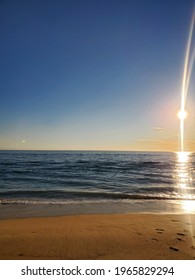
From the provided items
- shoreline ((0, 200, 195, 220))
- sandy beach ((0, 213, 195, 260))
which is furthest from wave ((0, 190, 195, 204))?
sandy beach ((0, 213, 195, 260))

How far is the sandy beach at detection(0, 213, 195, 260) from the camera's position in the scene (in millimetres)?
5047

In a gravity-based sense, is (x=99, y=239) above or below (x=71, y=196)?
above

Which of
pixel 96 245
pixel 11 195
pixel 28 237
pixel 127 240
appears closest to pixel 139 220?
pixel 127 240

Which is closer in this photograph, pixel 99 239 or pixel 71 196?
pixel 99 239

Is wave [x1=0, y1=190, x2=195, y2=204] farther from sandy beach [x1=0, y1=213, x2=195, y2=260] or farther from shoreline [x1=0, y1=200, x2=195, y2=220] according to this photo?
sandy beach [x1=0, y1=213, x2=195, y2=260]

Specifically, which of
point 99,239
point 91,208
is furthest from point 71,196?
point 99,239

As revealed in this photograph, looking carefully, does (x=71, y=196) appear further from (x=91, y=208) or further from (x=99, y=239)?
A: (x=99, y=239)

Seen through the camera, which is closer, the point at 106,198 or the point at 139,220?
the point at 139,220

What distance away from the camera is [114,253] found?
5.13 m

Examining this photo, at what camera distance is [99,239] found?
238 inches

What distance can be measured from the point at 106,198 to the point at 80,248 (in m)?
8.71

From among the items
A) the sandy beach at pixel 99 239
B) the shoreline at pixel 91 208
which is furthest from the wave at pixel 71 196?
the sandy beach at pixel 99 239

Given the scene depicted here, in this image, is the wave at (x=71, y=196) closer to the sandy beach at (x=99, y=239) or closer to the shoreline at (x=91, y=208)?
the shoreline at (x=91, y=208)
